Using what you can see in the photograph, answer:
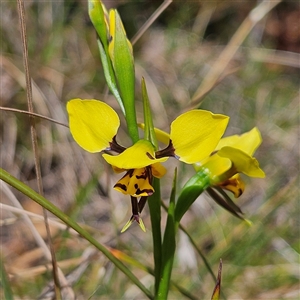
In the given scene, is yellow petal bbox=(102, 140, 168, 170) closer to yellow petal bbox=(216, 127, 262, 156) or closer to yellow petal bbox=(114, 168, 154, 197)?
yellow petal bbox=(114, 168, 154, 197)

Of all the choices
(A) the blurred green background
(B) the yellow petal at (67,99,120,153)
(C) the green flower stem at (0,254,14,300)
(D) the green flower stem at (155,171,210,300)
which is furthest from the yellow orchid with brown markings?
(A) the blurred green background

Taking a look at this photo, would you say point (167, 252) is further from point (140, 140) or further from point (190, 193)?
point (140, 140)

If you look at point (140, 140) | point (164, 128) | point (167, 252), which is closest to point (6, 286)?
point (167, 252)

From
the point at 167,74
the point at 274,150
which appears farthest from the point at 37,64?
the point at 274,150

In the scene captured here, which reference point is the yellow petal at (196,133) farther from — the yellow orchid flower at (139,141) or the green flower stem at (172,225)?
the green flower stem at (172,225)

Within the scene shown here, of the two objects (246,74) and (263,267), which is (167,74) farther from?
(263,267)

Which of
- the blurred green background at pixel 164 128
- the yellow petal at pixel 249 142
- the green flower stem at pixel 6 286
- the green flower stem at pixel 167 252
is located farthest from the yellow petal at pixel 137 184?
the blurred green background at pixel 164 128
